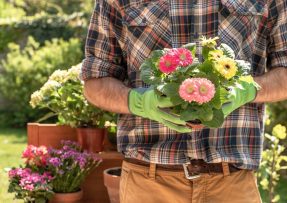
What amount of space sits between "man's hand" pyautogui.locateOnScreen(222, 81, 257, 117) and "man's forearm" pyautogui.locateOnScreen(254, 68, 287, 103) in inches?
2.6

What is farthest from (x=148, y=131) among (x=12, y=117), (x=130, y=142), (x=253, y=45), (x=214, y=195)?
(x=12, y=117)

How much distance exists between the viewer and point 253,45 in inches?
92.7

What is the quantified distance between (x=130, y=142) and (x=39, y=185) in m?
1.14

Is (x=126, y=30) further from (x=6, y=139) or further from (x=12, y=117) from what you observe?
(x=12, y=117)

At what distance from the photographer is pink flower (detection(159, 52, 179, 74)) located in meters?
1.93

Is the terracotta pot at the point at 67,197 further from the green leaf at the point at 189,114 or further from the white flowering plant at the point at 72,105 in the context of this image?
the green leaf at the point at 189,114

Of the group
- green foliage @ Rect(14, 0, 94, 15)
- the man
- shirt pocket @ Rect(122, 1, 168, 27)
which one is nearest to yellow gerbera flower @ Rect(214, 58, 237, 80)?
the man

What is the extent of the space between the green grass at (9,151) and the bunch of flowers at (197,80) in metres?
4.76

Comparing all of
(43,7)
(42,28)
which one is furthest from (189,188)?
(43,7)

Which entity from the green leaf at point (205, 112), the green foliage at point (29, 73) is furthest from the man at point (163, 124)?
the green foliage at point (29, 73)

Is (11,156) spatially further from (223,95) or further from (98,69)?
(223,95)

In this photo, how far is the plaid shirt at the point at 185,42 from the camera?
88.5 inches

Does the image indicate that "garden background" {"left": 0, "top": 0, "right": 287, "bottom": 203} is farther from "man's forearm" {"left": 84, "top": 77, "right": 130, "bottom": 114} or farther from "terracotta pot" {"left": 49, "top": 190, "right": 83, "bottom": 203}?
"man's forearm" {"left": 84, "top": 77, "right": 130, "bottom": 114}

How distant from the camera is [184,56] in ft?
6.38
